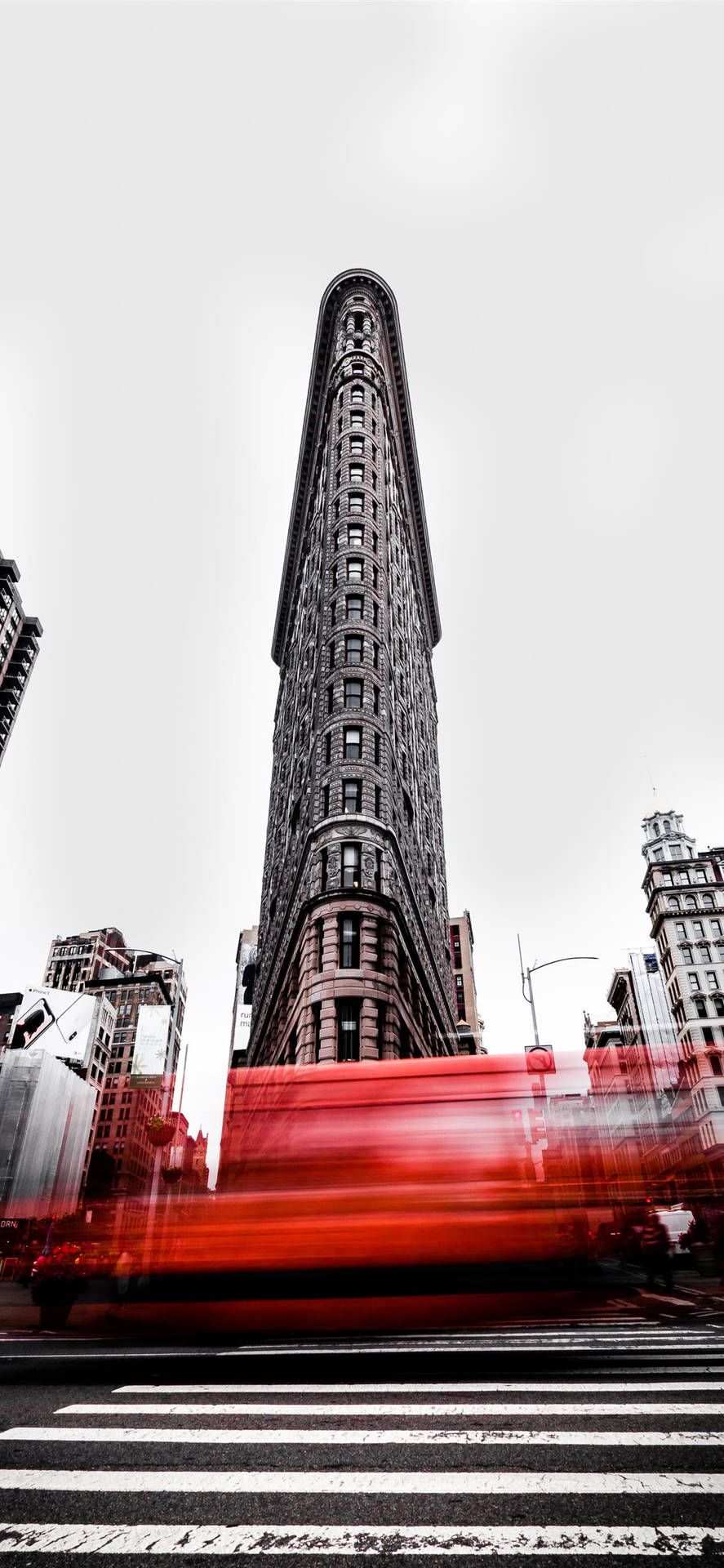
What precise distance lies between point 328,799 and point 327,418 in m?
37.9

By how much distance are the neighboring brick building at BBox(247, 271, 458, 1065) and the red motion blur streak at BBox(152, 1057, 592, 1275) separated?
1635 cm

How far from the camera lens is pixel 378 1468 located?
17.5 feet

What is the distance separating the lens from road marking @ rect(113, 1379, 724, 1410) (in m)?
7.27

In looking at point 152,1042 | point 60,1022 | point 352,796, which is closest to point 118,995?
point 60,1022

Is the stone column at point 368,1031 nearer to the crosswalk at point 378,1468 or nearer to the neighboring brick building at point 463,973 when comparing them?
the crosswalk at point 378,1468

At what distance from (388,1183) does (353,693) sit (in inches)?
1212

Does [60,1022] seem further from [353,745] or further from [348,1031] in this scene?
[348,1031]

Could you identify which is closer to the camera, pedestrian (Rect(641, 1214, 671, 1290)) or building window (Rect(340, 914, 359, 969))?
pedestrian (Rect(641, 1214, 671, 1290))

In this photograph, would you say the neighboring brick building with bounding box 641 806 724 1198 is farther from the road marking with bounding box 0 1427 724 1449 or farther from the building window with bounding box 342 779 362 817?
the road marking with bounding box 0 1427 724 1449

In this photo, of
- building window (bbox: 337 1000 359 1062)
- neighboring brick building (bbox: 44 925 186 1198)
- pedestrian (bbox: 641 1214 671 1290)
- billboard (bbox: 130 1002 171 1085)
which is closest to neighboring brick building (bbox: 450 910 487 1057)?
billboard (bbox: 130 1002 171 1085)

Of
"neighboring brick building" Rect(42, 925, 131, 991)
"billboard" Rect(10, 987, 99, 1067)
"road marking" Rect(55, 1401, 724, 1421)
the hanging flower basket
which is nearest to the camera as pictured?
"road marking" Rect(55, 1401, 724, 1421)

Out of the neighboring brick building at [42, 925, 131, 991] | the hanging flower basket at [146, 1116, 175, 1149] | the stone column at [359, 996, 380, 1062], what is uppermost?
the neighboring brick building at [42, 925, 131, 991]

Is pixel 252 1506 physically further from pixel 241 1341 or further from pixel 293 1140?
pixel 293 1140

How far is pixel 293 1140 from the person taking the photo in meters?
12.9
